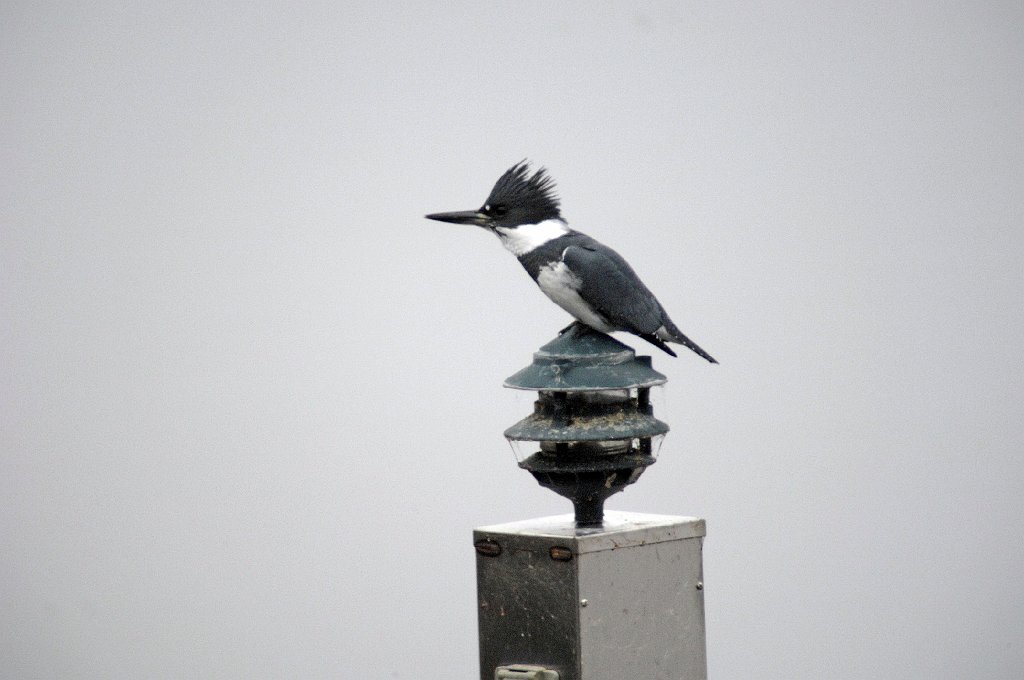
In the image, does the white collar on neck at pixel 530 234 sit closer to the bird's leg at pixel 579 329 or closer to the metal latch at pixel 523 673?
the bird's leg at pixel 579 329

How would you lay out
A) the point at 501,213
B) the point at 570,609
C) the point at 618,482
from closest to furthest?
the point at 570,609 → the point at 618,482 → the point at 501,213

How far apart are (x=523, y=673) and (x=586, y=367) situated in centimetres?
56

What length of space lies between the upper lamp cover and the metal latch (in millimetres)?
499

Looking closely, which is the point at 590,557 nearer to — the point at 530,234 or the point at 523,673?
the point at 523,673

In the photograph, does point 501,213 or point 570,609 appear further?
point 501,213

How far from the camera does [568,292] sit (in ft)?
7.29

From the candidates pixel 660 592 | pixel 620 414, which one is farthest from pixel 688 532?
pixel 620 414

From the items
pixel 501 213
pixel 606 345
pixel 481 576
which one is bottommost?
pixel 481 576

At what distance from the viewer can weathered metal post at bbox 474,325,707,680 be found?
2.05 m

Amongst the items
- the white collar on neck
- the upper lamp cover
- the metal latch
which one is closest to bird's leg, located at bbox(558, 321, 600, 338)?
the upper lamp cover

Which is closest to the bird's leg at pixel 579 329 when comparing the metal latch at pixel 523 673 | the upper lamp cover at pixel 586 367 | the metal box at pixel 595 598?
the upper lamp cover at pixel 586 367

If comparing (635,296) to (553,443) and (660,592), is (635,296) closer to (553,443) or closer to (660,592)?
(553,443)

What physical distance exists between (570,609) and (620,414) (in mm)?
366

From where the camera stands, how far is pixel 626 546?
6.90 feet
